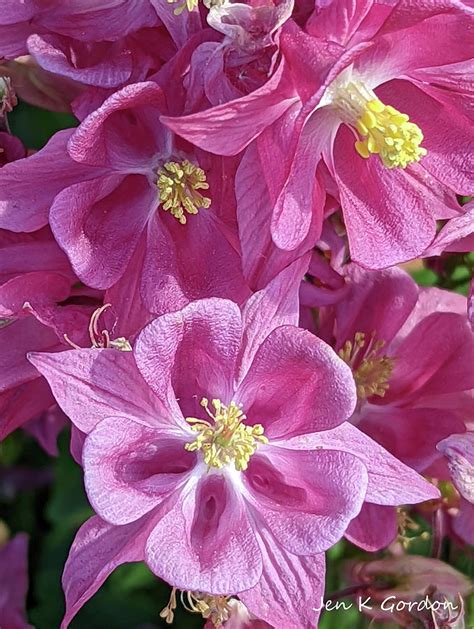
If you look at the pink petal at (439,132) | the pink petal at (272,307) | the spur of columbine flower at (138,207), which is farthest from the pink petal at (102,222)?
the pink petal at (439,132)

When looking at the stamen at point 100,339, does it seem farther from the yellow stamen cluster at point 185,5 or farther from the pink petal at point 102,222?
the yellow stamen cluster at point 185,5

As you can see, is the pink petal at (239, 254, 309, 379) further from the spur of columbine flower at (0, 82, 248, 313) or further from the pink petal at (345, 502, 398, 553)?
the pink petal at (345, 502, 398, 553)

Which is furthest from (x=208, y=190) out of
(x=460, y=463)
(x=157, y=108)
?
(x=460, y=463)

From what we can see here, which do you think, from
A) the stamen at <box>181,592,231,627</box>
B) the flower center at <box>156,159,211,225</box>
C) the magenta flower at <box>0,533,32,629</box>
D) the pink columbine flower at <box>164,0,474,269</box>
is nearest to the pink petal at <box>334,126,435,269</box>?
the pink columbine flower at <box>164,0,474,269</box>

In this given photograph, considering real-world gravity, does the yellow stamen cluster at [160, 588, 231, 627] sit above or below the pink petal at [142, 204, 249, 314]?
below

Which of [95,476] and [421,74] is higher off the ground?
[421,74]

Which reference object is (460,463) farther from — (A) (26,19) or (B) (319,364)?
(A) (26,19)
